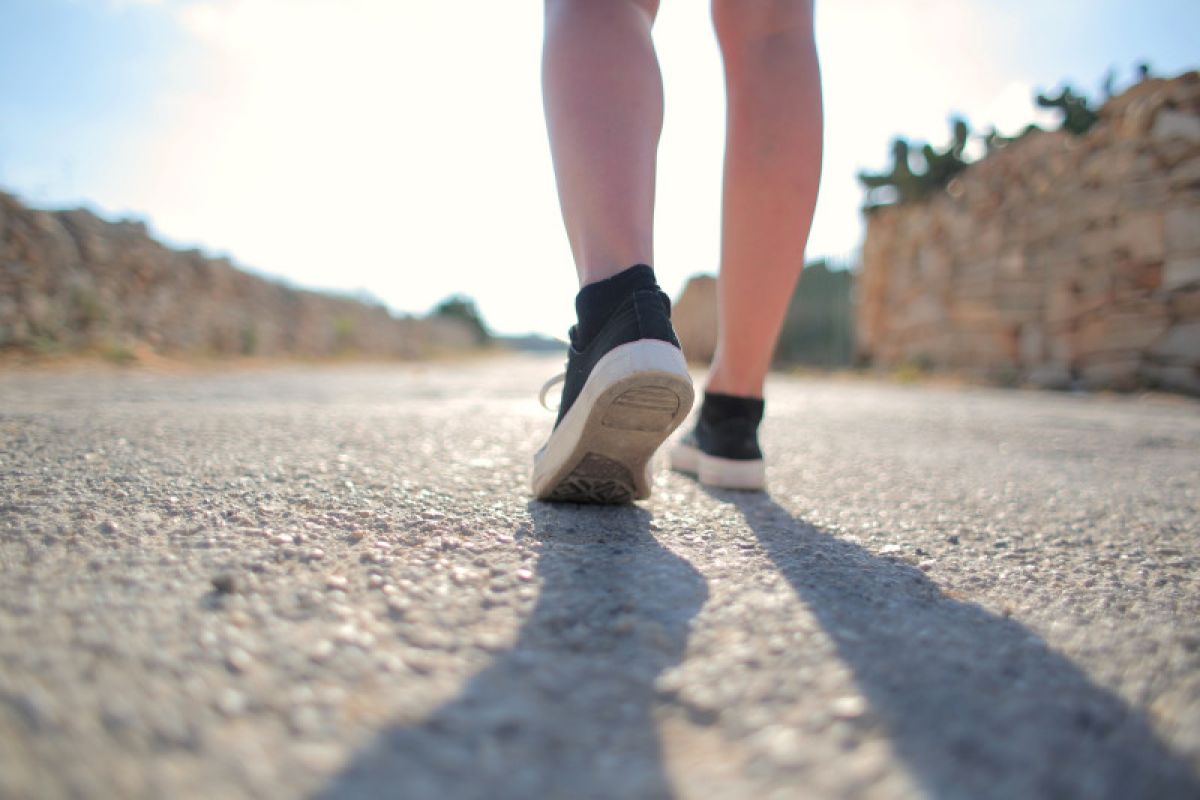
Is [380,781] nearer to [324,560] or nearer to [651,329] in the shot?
[324,560]

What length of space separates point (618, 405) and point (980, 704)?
48 centimetres

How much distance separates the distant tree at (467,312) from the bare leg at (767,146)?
25.4 meters

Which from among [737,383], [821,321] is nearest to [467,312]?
[821,321]

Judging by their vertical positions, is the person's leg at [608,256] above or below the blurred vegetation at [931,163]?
below

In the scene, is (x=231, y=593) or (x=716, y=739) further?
(x=231, y=593)

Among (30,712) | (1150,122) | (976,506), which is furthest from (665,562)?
(1150,122)

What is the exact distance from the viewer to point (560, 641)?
0.52 metres

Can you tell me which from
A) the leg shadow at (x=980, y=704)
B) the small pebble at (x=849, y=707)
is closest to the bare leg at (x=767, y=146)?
the leg shadow at (x=980, y=704)

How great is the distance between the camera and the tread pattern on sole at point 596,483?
912 mm

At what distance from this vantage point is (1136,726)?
44cm

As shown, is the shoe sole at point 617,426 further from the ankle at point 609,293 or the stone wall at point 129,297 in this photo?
the stone wall at point 129,297

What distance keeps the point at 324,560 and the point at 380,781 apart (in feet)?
1.11

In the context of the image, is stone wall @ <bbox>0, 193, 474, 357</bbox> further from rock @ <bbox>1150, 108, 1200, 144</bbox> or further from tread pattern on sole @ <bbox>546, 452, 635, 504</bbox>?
rock @ <bbox>1150, 108, 1200, 144</bbox>

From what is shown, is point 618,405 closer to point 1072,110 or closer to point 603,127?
point 603,127
